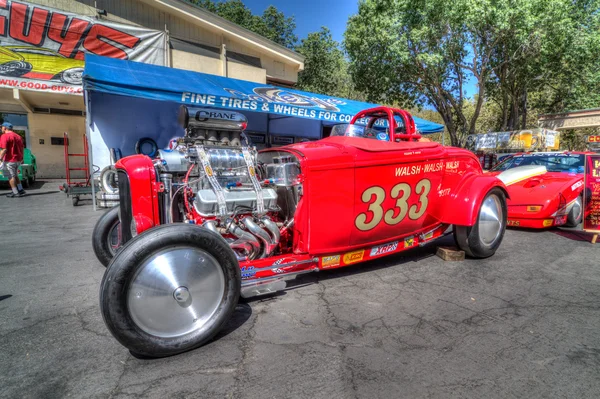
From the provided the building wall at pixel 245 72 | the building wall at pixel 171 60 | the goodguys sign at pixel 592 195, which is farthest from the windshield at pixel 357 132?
the building wall at pixel 245 72

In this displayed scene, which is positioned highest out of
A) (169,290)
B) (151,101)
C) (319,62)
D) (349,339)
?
(319,62)

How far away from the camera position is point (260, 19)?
99.0ft

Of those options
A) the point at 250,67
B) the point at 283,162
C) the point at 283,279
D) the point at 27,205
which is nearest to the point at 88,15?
the point at 250,67

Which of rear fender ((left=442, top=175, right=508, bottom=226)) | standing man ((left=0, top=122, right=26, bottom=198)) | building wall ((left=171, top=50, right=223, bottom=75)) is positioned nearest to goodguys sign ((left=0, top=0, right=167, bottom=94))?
building wall ((left=171, top=50, right=223, bottom=75))

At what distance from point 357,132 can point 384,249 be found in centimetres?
137

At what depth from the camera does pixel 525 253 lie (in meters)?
4.80

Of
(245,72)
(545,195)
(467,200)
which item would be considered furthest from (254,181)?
(245,72)

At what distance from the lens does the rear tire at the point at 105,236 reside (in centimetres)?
367

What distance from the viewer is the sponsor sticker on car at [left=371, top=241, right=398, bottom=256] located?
11.8 feet

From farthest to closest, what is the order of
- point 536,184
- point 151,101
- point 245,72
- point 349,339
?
point 245,72 → point 151,101 → point 536,184 → point 349,339

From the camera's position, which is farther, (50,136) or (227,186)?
(50,136)

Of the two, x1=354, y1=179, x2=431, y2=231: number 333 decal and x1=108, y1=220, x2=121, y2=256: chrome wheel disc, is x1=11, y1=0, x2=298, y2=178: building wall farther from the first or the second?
x1=354, y1=179, x2=431, y2=231: number 333 decal

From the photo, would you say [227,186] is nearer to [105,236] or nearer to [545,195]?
[105,236]

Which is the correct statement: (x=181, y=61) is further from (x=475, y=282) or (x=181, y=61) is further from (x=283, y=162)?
(x=475, y=282)
